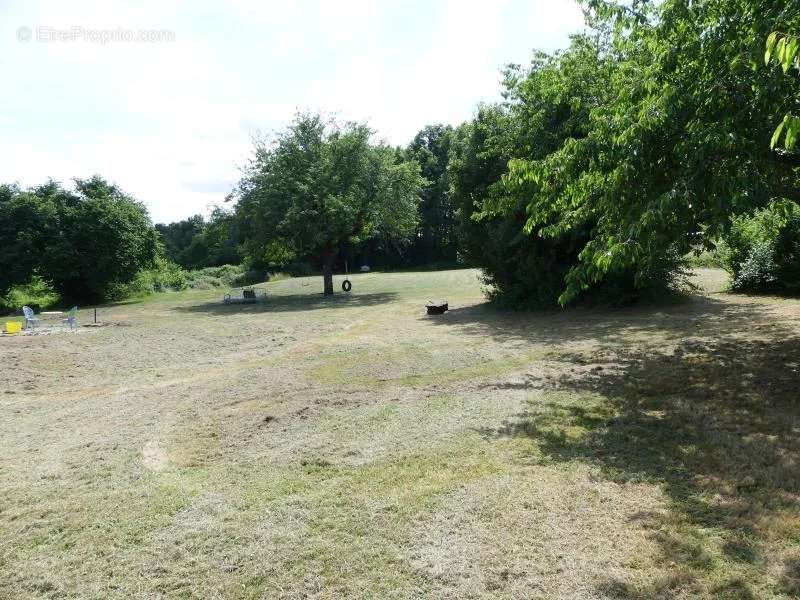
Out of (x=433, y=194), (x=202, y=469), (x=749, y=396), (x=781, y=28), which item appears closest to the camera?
(x=781, y=28)

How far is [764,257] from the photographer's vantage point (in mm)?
15633

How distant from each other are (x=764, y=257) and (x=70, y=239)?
29.9m

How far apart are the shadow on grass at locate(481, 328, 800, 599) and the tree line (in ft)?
4.94

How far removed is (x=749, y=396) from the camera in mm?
6430

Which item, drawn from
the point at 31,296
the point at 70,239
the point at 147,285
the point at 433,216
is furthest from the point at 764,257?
the point at 433,216

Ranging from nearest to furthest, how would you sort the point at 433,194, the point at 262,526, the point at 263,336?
the point at 262,526
the point at 263,336
the point at 433,194

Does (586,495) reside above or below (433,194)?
below

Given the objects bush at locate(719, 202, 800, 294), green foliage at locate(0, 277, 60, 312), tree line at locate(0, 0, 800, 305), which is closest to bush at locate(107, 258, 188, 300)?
tree line at locate(0, 0, 800, 305)

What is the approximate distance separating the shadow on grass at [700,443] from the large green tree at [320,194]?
57.9 ft

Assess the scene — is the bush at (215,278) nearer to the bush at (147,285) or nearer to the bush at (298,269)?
A: the bush at (147,285)

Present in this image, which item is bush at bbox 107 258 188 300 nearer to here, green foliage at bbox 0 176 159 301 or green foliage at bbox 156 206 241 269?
green foliage at bbox 0 176 159 301

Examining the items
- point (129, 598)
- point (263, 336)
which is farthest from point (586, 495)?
point (263, 336)

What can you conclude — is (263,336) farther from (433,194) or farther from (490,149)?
(433,194)

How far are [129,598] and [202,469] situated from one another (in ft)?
6.50
